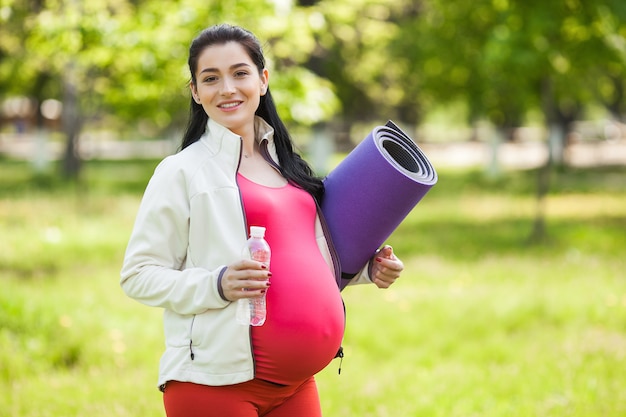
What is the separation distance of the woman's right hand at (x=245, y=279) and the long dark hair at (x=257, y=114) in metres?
0.50

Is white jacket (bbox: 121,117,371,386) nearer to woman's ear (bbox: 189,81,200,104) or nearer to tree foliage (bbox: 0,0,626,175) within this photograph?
woman's ear (bbox: 189,81,200,104)

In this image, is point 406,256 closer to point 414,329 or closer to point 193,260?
point 414,329

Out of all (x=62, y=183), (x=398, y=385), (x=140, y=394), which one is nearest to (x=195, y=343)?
(x=140, y=394)

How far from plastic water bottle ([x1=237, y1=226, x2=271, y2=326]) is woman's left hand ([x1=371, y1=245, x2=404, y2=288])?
561mm

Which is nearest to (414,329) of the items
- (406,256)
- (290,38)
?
(406,256)

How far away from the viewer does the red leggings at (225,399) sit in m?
2.53

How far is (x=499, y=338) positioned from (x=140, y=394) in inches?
129

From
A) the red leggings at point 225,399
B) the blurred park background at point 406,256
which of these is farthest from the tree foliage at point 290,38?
the red leggings at point 225,399

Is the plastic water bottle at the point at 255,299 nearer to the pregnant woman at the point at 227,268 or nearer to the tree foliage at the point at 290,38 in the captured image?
the pregnant woman at the point at 227,268

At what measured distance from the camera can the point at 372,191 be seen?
9.09ft

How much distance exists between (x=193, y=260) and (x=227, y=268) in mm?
200

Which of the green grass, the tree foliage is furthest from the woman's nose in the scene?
the tree foliage

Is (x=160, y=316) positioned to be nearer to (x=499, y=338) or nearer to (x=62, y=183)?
(x=499, y=338)

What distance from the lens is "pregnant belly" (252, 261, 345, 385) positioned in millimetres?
2541
